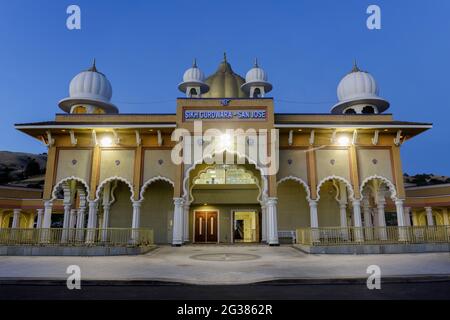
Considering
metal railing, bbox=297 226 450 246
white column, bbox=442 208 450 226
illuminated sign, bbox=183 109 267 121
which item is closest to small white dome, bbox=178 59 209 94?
illuminated sign, bbox=183 109 267 121

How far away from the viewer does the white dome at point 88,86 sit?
2503 centimetres

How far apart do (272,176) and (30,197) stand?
2690 cm

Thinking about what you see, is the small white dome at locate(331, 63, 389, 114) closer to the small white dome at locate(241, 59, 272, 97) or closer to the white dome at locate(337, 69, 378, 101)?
the white dome at locate(337, 69, 378, 101)

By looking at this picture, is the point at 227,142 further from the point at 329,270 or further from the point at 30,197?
the point at 30,197

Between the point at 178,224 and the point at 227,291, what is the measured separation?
12.5 metres

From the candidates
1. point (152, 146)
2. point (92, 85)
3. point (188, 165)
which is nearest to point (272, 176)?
point (188, 165)

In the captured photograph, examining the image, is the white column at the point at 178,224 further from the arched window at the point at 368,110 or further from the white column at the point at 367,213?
the arched window at the point at 368,110

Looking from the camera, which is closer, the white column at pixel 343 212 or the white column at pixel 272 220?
the white column at pixel 272 220

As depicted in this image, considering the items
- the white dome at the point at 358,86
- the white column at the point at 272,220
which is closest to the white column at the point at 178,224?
the white column at the point at 272,220

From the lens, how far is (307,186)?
2000 cm

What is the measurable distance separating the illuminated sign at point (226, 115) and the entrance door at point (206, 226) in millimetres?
7957

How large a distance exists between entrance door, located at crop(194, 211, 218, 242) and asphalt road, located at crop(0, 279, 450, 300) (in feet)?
54.8

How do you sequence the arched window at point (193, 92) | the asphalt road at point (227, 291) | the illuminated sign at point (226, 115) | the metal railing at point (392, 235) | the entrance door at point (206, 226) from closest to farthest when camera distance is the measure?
the asphalt road at point (227, 291), the metal railing at point (392, 235), the illuminated sign at point (226, 115), the entrance door at point (206, 226), the arched window at point (193, 92)

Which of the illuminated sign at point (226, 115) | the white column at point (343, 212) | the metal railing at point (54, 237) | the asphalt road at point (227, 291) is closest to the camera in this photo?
the asphalt road at point (227, 291)
